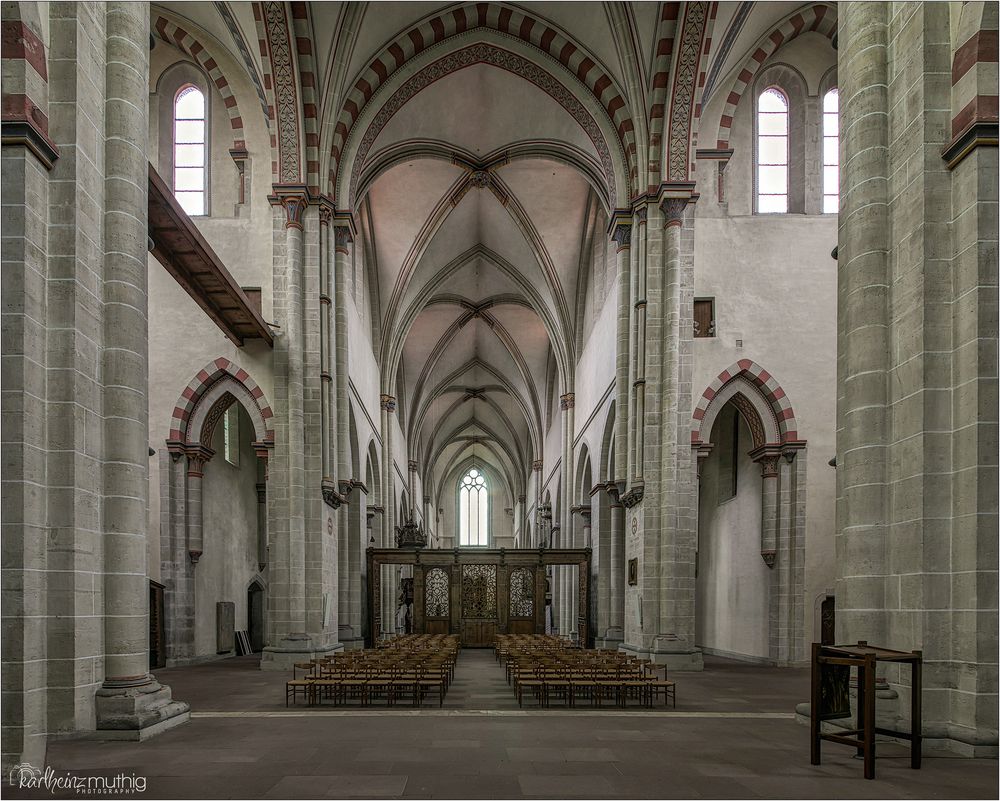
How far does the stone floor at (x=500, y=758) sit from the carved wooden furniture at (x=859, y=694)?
0.26 m

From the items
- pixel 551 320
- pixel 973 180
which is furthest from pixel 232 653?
pixel 973 180

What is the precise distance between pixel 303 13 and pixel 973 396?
15.6 meters

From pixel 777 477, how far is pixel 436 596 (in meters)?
12.9

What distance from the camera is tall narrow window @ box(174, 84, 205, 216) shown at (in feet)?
70.5

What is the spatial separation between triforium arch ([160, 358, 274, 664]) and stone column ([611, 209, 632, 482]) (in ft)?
27.6

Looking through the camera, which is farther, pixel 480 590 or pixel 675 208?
pixel 480 590

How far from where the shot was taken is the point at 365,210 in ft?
90.8

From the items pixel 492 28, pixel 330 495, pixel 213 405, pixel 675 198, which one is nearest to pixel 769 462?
pixel 675 198

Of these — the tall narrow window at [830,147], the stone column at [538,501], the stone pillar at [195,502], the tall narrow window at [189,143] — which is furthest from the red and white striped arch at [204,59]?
the stone column at [538,501]

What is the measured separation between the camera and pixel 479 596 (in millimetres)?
29094

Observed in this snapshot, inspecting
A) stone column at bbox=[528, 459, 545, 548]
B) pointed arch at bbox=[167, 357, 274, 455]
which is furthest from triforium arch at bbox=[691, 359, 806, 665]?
A: stone column at bbox=[528, 459, 545, 548]

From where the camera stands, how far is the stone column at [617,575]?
2544cm

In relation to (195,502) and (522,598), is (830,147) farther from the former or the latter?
(195,502)

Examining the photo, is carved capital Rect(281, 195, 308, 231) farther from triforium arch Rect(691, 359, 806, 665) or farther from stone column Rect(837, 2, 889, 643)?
stone column Rect(837, 2, 889, 643)
